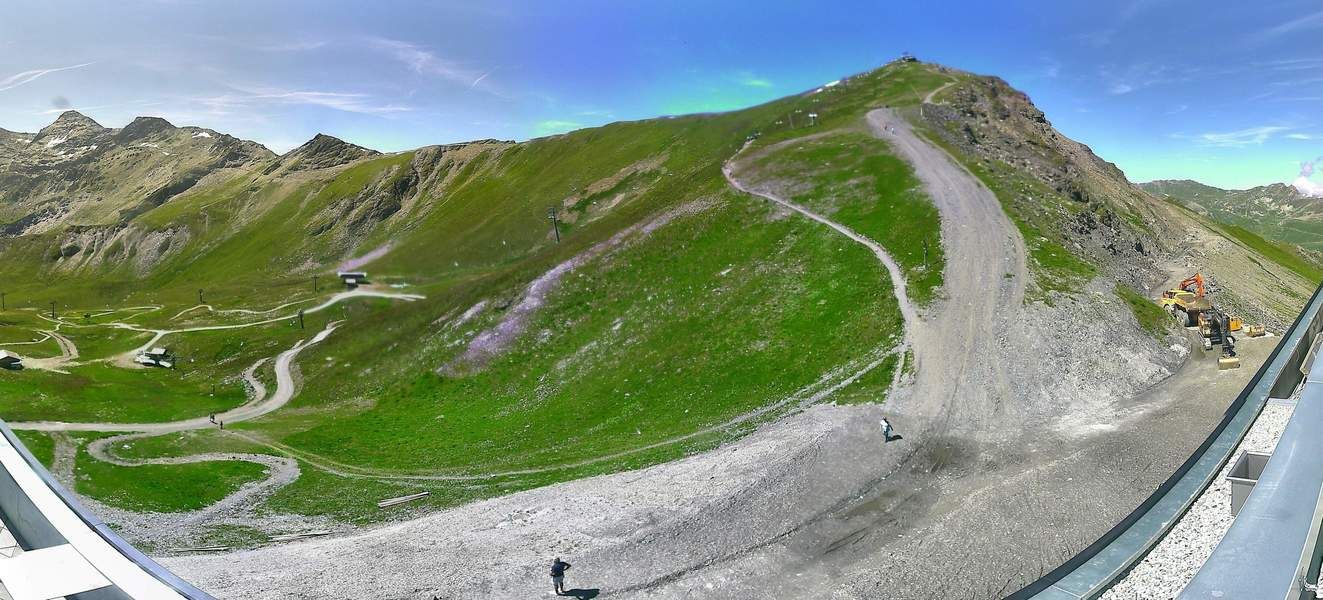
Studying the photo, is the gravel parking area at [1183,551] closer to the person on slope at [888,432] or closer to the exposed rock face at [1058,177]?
the person on slope at [888,432]

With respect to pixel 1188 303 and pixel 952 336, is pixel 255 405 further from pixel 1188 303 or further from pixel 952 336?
pixel 1188 303

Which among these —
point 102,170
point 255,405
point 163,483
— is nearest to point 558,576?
point 163,483

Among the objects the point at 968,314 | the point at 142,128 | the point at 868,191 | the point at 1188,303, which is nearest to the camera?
the point at 968,314

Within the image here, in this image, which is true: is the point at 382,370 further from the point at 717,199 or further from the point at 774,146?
the point at 774,146

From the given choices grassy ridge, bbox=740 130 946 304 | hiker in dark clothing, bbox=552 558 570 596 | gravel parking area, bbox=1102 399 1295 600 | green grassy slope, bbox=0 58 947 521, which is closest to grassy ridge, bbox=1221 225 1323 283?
grassy ridge, bbox=740 130 946 304

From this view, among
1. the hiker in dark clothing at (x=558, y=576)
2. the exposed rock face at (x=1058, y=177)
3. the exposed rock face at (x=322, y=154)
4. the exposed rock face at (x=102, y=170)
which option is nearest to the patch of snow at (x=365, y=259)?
the exposed rock face at (x=322, y=154)

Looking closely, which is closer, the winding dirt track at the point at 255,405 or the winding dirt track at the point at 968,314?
the winding dirt track at the point at 968,314
